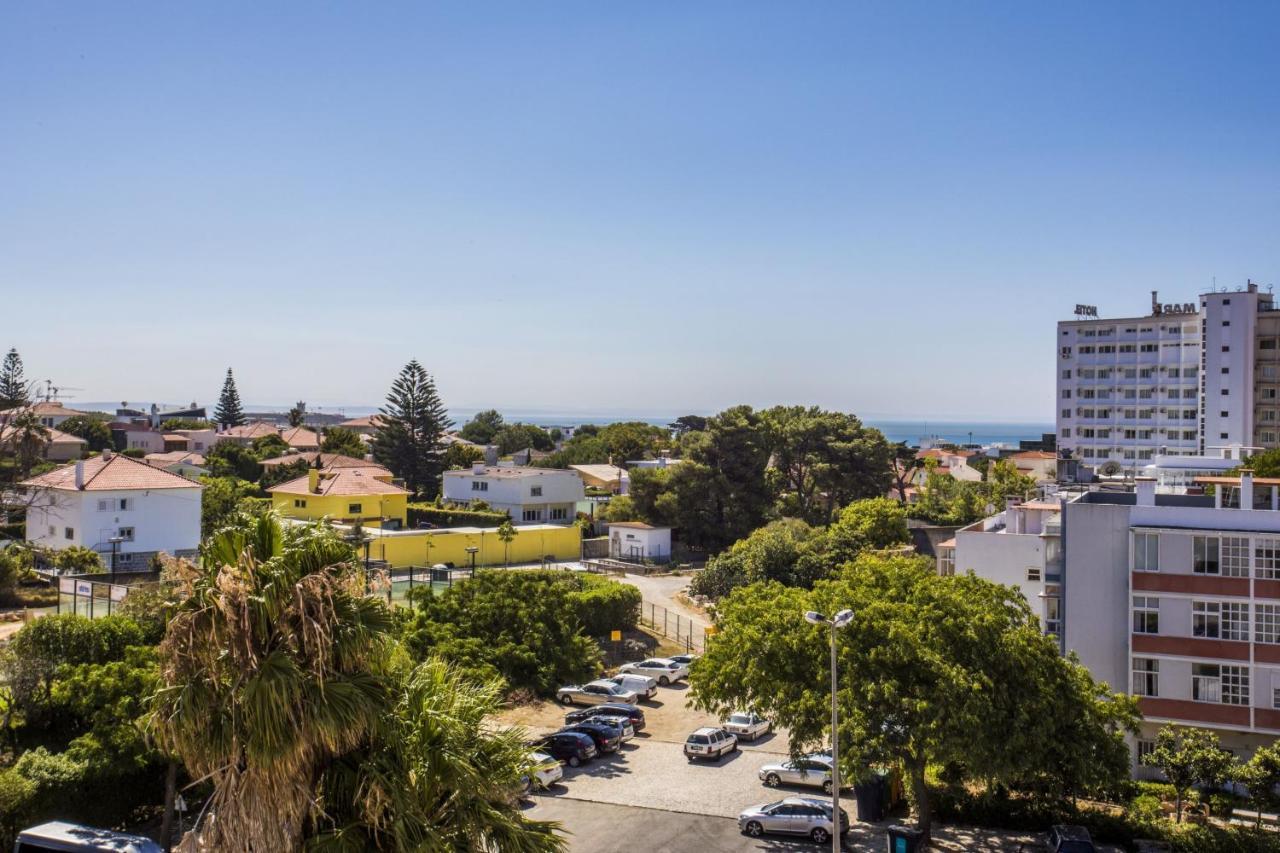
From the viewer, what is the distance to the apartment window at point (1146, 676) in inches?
1142

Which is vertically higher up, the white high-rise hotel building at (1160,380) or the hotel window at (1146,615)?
the white high-rise hotel building at (1160,380)

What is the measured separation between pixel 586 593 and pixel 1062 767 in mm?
24466

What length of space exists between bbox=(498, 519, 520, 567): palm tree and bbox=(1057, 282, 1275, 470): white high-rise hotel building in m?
45.4

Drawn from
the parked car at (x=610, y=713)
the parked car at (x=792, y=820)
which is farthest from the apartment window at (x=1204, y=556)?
the parked car at (x=610, y=713)

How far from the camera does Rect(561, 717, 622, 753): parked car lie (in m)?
29.0

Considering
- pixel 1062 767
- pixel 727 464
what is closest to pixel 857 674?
pixel 1062 767

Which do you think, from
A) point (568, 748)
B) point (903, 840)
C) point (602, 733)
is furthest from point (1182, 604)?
point (568, 748)

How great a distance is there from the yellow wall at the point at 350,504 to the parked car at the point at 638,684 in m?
32.2

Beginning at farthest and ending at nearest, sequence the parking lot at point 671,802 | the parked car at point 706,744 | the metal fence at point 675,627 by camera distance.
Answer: the metal fence at point 675,627, the parked car at point 706,744, the parking lot at point 671,802

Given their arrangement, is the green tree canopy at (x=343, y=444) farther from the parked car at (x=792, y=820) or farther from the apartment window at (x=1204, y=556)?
the apartment window at (x=1204, y=556)

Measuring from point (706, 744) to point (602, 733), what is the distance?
3.03 m

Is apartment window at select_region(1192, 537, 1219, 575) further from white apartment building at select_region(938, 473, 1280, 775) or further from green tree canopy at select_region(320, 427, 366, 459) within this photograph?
green tree canopy at select_region(320, 427, 366, 459)

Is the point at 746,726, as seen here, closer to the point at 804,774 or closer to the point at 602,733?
the point at 602,733

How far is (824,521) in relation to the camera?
7006cm
